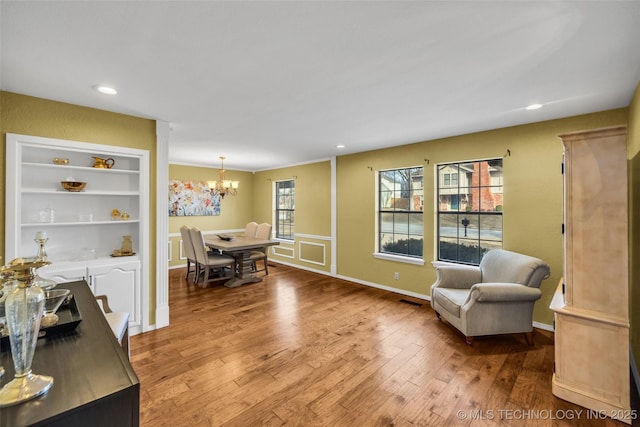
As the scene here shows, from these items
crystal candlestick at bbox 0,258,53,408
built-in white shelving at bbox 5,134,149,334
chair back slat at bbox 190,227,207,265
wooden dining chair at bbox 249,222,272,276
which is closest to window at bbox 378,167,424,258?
wooden dining chair at bbox 249,222,272,276

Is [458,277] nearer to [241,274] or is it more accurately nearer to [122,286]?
[241,274]

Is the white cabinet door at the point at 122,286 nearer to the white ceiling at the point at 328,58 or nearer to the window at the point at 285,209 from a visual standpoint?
the white ceiling at the point at 328,58

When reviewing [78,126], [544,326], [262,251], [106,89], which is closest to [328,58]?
[106,89]

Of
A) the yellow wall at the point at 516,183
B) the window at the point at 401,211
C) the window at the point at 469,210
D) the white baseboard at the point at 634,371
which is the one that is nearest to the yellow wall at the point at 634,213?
the white baseboard at the point at 634,371

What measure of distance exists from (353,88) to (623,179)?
2.00 metres

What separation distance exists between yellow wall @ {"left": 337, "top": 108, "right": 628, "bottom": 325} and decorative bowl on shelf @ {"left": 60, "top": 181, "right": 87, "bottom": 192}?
154 inches

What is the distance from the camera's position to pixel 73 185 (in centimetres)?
281

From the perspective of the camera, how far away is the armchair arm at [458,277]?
3.39m

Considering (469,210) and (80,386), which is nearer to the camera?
(80,386)

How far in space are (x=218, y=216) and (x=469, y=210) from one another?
5.53 m

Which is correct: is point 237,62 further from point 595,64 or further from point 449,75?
point 595,64

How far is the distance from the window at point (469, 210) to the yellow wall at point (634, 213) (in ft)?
3.83

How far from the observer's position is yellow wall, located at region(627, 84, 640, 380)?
226 centimetres

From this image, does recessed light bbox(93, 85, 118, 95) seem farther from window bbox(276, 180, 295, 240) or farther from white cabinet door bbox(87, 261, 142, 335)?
window bbox(276, 180, 295, 240)
